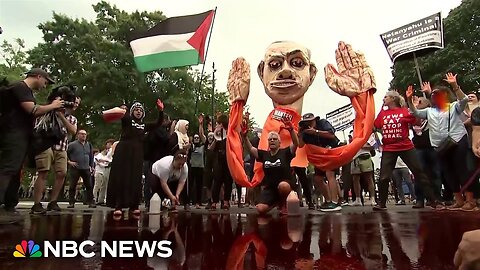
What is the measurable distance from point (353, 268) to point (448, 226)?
94.1 inches

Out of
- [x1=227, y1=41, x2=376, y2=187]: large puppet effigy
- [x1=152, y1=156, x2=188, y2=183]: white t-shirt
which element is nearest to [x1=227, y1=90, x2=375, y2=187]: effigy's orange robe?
[x1=227, y1=41, x2=376, y2=187]: large puppet effigy

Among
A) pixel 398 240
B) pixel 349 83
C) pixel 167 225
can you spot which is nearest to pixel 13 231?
pixel 167 225

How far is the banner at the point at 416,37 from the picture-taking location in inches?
388

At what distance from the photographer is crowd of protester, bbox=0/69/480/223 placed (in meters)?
5.20

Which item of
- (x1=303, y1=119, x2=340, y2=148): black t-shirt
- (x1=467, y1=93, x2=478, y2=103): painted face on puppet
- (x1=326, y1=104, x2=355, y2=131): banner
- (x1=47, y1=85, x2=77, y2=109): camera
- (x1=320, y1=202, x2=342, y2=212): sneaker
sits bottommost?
(x1=320, y1=202, x2=342, y2=212): sneaker

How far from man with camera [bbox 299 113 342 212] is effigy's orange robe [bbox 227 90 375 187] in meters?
0.15

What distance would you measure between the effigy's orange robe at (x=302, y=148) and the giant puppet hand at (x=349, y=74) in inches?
5.8

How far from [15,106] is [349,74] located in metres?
5.25

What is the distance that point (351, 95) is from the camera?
750cm

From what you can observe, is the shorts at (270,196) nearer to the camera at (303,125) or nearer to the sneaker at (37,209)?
the camera at (303,125)

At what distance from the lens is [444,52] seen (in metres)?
26.7

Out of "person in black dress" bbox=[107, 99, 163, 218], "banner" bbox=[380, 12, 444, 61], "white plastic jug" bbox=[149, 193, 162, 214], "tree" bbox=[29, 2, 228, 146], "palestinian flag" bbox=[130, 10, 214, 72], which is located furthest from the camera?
"tree" bbox=[29, 2, 228, 146]

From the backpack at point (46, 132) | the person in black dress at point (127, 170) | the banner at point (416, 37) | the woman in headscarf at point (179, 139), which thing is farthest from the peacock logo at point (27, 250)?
the banner at point (416, 37)

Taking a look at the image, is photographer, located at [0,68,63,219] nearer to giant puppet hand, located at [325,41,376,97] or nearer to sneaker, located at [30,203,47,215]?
sneaker, located at [30,203,47,215]
